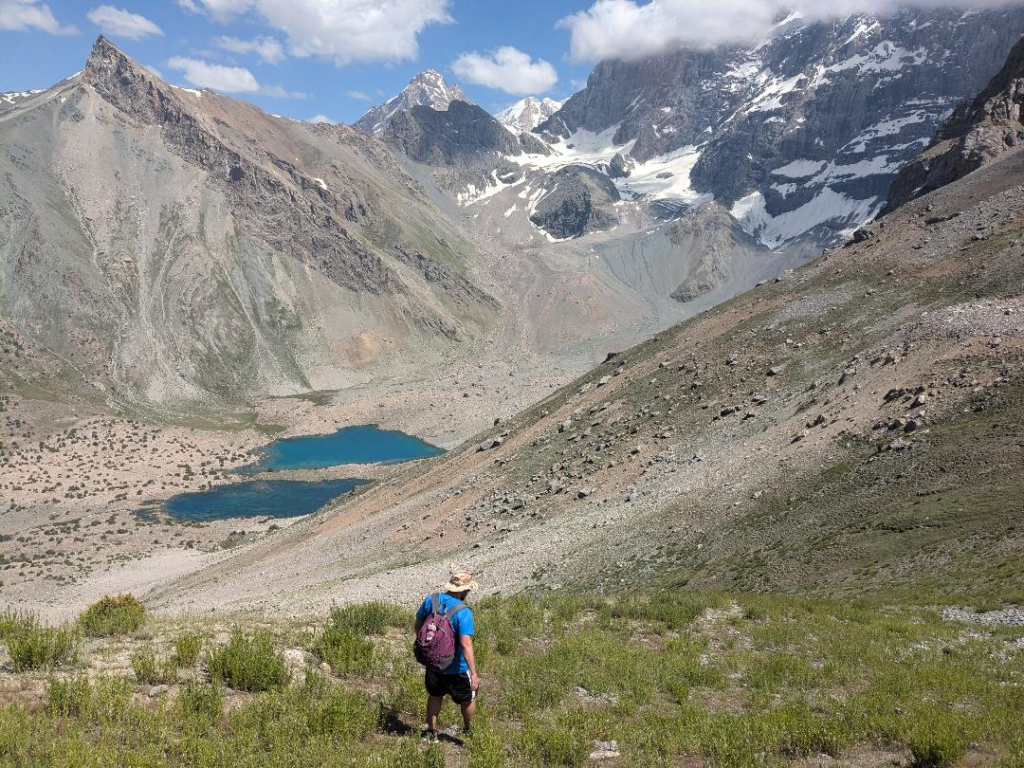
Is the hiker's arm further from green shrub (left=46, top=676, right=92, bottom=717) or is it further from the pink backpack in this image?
green shrub (left=46, top=676, right=92, bottom=717)

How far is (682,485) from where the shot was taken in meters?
28.6

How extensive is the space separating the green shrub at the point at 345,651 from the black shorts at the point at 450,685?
2113 mm

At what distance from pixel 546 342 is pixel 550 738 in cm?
17524

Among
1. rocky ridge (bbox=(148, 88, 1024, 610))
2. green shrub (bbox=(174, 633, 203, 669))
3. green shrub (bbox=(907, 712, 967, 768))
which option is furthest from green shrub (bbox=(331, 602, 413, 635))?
rocky ridge (bbox=(148, 88, 1024, 610))

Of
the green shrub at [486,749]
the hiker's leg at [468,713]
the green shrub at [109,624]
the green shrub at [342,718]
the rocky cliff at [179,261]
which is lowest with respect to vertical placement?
the green shrub at [486,749]

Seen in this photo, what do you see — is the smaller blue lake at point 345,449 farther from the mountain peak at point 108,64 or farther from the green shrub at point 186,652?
the mountain peak at point 108,64

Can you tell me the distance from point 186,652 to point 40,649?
5.74 ft

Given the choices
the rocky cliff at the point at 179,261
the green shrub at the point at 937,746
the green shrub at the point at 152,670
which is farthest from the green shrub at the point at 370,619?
the rocky cliff at the point at 179,261

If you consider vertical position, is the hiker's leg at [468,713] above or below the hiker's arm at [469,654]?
below

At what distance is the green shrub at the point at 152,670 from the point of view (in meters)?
8.62

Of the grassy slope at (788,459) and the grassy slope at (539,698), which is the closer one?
the grassy slope at (539,698)

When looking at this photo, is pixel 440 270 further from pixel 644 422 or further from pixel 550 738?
pixel 550 738

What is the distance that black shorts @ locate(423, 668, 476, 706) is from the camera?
797 cm

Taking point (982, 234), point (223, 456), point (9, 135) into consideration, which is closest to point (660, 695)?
point (982, 234)
